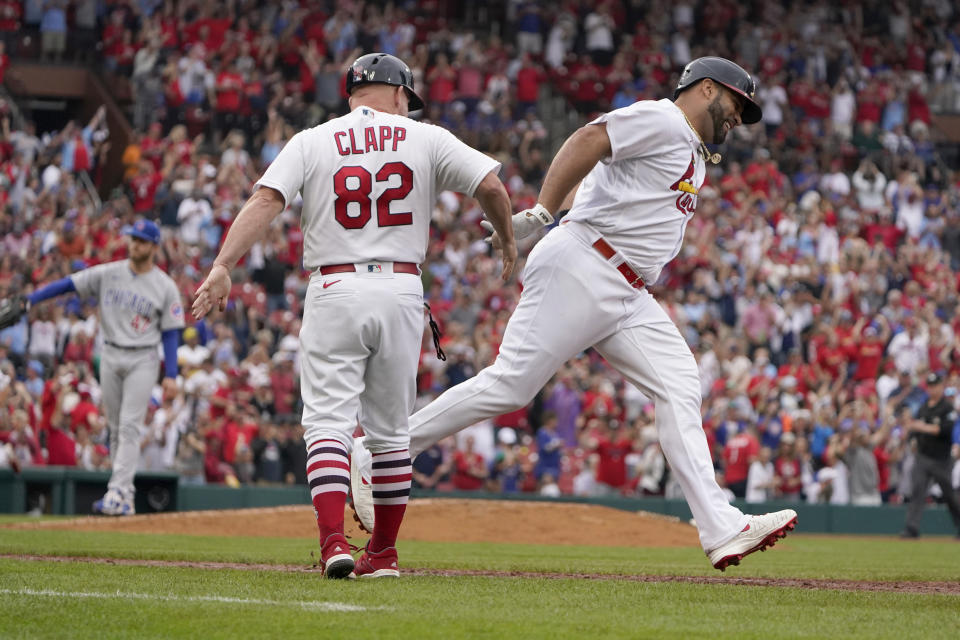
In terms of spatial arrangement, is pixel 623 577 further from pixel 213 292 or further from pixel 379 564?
pixel 213 292

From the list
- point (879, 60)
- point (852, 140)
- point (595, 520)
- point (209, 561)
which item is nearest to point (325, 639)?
point (209, 561)

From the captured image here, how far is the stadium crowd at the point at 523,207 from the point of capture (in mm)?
19719

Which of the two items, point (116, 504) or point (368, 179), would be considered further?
point (116, 504)

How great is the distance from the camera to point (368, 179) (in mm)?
6723

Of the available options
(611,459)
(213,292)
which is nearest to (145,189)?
(611,459)

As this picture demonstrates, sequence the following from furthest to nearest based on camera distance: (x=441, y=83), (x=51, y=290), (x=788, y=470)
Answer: (x=441, y=83)
(x=788, y=470)
(x=51, y=290)

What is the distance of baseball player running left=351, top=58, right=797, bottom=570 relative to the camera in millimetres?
7156

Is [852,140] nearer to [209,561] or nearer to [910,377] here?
[910,377]

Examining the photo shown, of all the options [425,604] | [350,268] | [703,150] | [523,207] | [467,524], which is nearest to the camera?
[425,604]

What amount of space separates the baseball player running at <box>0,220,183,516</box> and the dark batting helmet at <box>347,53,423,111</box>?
596 cm

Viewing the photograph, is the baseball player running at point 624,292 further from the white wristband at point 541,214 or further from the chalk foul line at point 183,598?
the chalk foul line at point 183,598

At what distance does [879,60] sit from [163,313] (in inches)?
955

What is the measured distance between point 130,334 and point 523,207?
40.5 ft

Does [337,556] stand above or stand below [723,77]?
below
